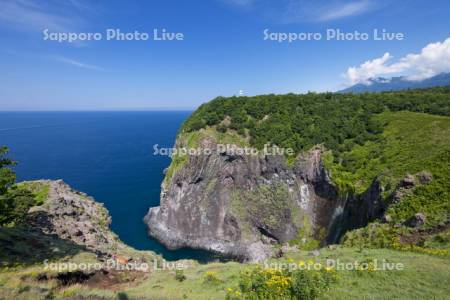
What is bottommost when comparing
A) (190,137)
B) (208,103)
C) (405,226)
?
(405,226)

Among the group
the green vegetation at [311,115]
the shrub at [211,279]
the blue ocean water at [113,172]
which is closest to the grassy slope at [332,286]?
the shrub at [211,279]

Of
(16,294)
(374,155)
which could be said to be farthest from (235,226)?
(16,294)

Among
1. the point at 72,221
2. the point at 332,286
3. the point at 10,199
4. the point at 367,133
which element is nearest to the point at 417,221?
the point at 332,286

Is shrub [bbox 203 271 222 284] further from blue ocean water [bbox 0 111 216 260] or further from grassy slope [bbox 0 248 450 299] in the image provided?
blue ocean water [bbox 0 111 216 260]

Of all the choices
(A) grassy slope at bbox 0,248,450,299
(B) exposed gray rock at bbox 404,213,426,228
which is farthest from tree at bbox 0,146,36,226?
(B) exposed gray rock at bbox 404,213,426,228

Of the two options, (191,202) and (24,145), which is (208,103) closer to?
(191,202)

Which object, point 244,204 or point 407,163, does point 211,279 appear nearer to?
point 407,163
